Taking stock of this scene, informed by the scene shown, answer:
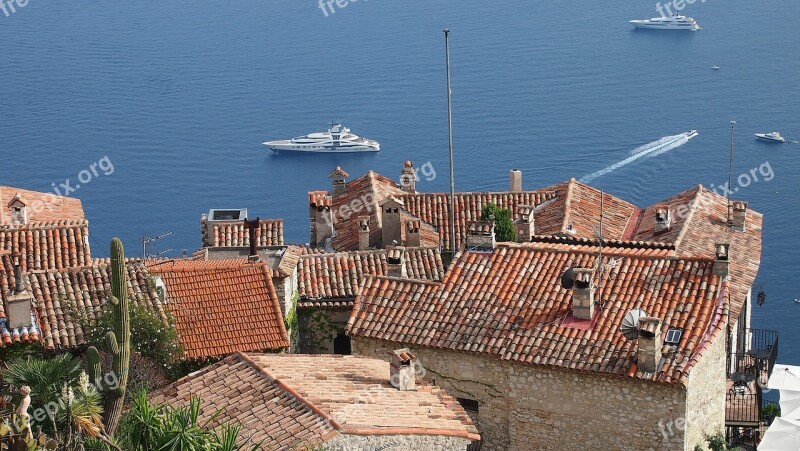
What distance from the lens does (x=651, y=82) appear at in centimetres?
11738

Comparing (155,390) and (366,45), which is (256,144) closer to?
(366,45)

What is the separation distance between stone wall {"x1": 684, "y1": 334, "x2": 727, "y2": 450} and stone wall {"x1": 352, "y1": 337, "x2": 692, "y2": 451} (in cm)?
16

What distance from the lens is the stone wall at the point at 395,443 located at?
18.5 m

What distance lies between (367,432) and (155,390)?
6299mm

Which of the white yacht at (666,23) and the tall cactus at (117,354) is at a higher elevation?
the white yacht at (666,23)

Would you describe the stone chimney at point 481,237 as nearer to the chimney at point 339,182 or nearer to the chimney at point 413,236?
the chimney at point 413,236

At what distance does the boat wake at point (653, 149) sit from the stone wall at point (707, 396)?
6588 centimetres

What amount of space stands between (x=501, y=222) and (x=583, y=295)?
545 inches

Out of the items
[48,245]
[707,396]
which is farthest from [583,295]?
[48,245]

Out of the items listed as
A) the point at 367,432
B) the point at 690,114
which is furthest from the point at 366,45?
the point at 367,432

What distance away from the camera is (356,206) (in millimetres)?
42656

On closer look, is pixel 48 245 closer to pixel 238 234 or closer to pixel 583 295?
pixel 238 234

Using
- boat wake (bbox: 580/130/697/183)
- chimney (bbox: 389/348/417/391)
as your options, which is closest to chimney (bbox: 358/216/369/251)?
chimney (bbox: 389/348/417/391)

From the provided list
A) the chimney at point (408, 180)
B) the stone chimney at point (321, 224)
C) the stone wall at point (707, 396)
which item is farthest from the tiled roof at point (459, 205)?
the stone wall at point (707, 396)
